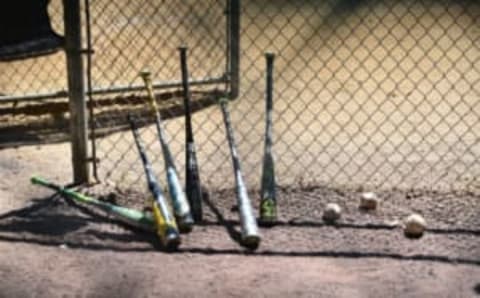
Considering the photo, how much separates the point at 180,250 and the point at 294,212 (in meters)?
0.71

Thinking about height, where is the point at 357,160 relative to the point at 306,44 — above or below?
below

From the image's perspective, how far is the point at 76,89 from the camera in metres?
4.80

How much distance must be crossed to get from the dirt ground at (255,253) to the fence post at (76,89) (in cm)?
24

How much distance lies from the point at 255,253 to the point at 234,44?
247 centimetres

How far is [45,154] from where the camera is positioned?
17.8 feet

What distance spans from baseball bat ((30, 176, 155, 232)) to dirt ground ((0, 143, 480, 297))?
0.14 ft

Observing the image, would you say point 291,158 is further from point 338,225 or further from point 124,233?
point 124,233

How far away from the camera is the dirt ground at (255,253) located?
12.6ft

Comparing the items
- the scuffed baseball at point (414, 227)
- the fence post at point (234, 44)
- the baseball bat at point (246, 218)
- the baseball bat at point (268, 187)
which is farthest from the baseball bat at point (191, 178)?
the fence post at point (234, 44)

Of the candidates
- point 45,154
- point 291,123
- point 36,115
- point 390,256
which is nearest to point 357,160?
point 291,123

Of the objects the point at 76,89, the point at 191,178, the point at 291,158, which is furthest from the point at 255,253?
the point at 76,89

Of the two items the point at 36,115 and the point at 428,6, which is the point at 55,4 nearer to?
the point at 36,115

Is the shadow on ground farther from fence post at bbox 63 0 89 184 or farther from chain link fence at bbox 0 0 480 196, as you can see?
chain link fence at bbox 0 0 480 196

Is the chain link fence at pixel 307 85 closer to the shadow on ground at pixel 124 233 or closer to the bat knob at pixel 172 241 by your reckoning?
the shadow on ground at pixel 124 233
